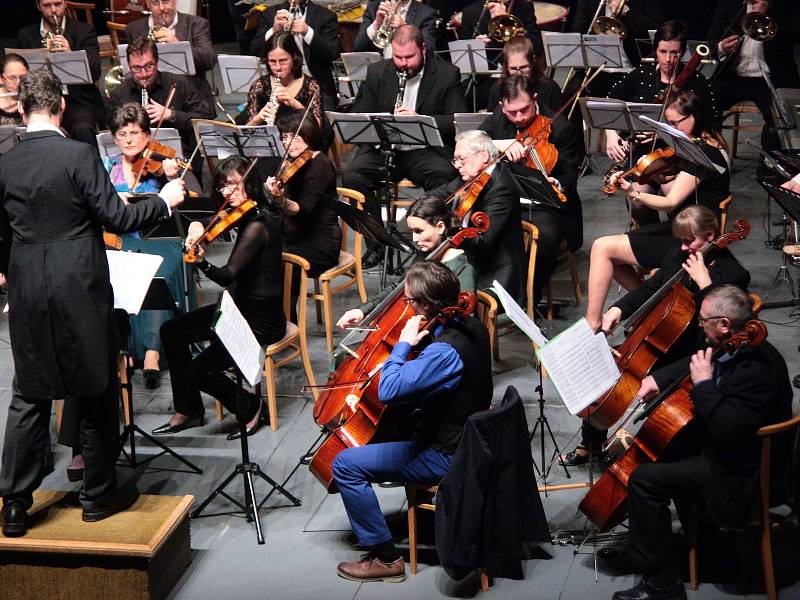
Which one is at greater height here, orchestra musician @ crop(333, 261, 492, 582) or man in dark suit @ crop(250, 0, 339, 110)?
man in dark suit @ crop(250, 0, 339, 110)

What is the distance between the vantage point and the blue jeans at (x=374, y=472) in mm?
3965

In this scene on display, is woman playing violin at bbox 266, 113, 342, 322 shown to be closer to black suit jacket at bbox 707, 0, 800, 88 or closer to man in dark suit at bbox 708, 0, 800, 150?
man in dark suit at bbox 708, 0, 800, 150

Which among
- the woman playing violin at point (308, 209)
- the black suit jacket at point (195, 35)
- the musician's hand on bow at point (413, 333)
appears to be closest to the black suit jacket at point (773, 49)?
the woman playing violin at point (308, 209)

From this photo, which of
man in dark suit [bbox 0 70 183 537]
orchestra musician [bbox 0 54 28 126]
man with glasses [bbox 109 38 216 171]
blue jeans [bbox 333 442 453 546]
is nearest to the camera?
man in dark suit [bbox 0 70 183 537]

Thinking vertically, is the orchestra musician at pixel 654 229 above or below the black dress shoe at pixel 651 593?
above

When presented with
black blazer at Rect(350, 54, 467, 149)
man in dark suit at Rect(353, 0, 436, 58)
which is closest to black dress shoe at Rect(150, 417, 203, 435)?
black blazer at Rect(350, 54, 467, 149)

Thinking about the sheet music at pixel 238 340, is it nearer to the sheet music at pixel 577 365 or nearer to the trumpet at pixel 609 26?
the sheet music at pixel 577 365

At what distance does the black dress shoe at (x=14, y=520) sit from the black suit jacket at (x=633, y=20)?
613cm

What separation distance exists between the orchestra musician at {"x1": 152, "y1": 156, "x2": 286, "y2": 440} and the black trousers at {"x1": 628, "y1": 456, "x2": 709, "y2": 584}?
1959 mm

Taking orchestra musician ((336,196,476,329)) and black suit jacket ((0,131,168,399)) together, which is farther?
orchestra musician ((336,196,476,329))

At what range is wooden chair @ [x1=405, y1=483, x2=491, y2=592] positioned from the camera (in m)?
4.01

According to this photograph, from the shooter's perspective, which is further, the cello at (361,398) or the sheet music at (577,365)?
the cello at (361,398)

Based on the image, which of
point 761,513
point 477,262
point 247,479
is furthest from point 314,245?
point 761,513

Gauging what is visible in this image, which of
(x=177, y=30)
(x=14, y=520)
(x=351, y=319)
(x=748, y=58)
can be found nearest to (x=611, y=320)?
(x=351, y=319)
